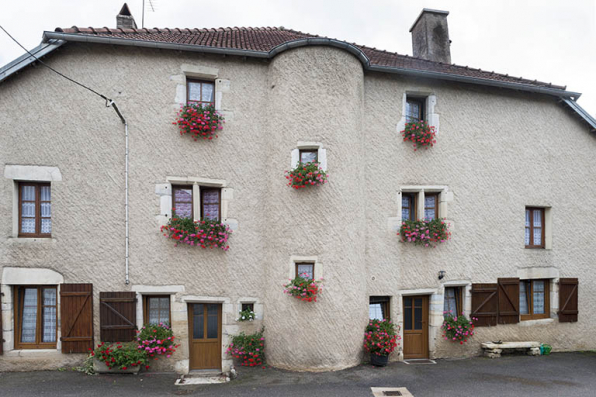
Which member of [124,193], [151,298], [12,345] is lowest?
[12,345]

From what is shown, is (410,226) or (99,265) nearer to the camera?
(99,265)

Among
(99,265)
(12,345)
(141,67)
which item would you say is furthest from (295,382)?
(141,67)

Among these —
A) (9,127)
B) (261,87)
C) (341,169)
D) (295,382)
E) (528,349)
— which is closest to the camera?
(295,382)

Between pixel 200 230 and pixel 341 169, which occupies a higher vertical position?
pixel 341 169

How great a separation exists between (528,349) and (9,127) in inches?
487

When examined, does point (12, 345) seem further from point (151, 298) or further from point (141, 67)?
point (141, 67)

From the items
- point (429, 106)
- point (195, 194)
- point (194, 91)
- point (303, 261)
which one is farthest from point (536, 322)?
point (194, 91)

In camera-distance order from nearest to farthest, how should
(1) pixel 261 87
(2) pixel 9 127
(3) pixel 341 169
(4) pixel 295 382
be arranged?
(4) pixel 295 382 → (2) pixel 9 127 → (3) pixel 341 169 → (1) pixel 261 87

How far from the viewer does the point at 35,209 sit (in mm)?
6004

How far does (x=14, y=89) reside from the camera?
5.94m

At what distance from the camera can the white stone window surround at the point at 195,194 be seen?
622 centimetres

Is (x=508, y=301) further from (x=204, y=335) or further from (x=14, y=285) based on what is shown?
Answer: (x=14, y=285)

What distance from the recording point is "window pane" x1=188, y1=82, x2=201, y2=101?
6.59 meters

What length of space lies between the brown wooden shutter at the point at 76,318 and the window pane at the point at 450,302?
7.65m
